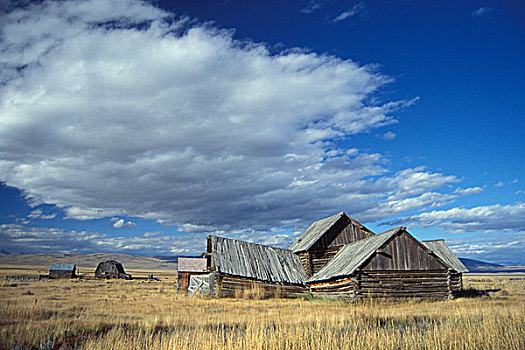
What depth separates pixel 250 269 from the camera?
30172 mm

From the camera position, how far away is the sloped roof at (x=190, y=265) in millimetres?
39156

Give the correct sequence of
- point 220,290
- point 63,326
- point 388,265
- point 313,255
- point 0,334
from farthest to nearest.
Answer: point 313,255 < point 220,290 < point 388,265 < point 63,326 < point 0,334

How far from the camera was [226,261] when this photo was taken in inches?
1169

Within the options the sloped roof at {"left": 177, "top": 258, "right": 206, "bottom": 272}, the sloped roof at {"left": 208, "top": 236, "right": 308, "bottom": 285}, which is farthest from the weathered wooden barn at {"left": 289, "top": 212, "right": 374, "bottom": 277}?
the sloped roof at {"left": 177, "top": 258, "right": 206, "bottom": 272}

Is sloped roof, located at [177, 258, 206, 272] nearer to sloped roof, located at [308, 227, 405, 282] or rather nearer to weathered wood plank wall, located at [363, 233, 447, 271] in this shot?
sloped roof, located at [308, 227, 405, 282]

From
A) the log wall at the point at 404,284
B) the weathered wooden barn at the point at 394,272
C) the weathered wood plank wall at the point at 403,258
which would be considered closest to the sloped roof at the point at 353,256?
the weathered wooden barn at the point at 394,272

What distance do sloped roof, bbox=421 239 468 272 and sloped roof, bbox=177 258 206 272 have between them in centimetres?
2328

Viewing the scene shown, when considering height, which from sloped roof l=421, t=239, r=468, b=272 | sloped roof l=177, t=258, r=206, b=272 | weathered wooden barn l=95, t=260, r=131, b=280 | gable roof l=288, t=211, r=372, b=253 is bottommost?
weathered wooden barn l=95, t=260, r=131, b=280

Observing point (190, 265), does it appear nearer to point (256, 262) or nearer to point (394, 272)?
point (256, 262)

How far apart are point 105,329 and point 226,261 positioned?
1904 centimetres

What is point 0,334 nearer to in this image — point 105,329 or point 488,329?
point 105,329

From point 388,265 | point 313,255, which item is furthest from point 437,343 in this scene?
point 313,255

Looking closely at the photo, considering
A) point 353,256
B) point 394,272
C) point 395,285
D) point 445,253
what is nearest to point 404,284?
point 395,285

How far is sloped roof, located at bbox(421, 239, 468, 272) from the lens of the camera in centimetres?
3672
